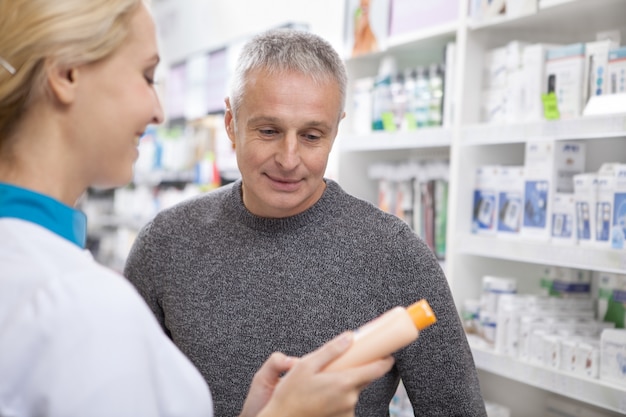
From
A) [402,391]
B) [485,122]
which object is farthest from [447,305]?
[402,391]

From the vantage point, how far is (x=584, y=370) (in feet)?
7.91

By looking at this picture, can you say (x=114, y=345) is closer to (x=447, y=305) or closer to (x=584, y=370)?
(x=447, y=305)

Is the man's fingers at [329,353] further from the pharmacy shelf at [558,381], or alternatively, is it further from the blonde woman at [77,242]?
the pharmacy shelf at [558,381]

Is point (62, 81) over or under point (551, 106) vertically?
under

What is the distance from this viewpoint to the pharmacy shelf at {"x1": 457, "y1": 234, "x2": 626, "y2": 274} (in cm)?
229

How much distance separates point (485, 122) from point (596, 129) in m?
0.74

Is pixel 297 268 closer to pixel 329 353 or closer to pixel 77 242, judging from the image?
pixel 329 353

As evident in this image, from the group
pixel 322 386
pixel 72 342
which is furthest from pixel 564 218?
pixel 72 342

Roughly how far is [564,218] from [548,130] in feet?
1.04

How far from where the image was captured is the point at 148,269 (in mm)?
2055

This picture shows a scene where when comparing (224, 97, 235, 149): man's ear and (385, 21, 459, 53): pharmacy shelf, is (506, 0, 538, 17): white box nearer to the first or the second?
(385, 21, 459, 53): pharmacy shelf

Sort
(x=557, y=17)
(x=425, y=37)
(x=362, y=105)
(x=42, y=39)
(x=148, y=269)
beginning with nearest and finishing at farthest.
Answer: (x=42, y=39)
(x=148, y=269)
(x=557, y=17)
(x=425, y=37)
(x=362, y=105)

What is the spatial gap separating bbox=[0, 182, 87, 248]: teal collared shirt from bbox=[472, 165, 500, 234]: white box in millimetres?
2120

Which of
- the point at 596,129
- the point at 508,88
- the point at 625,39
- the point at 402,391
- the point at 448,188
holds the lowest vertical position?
the point at 402,391
